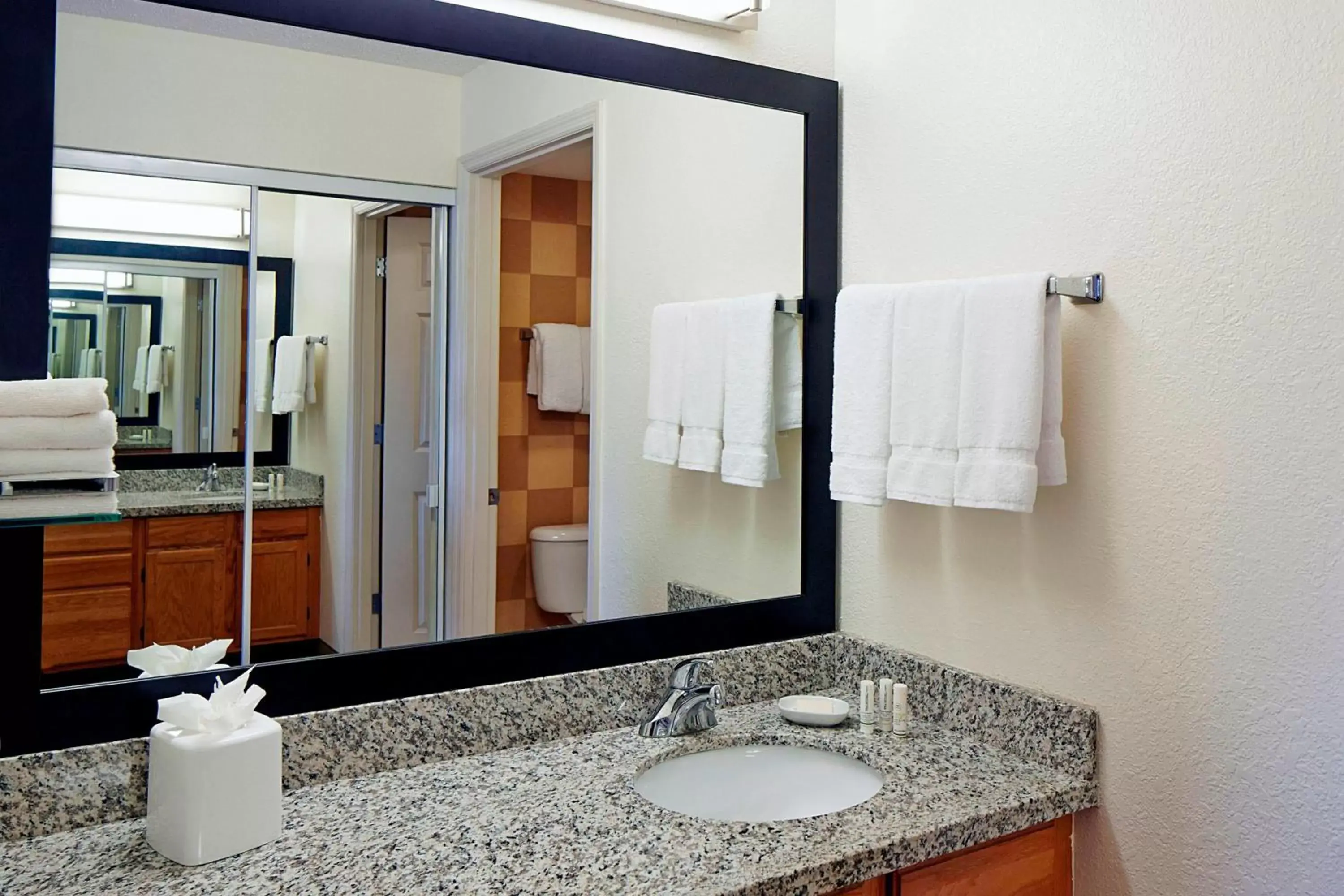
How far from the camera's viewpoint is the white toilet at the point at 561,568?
1575 mm

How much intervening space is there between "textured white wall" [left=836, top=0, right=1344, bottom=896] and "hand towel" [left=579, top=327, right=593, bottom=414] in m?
0.55

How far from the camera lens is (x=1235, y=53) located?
1245mm

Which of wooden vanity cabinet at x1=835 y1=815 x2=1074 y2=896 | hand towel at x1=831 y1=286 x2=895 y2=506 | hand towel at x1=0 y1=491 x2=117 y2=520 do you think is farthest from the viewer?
hand towel at x1=831 y1=286 x2=895 y2=506

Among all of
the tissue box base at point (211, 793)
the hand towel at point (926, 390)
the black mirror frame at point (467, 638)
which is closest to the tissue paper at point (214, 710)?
the tissue box base at point (211, 793)

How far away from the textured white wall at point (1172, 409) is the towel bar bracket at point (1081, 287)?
0.02 m

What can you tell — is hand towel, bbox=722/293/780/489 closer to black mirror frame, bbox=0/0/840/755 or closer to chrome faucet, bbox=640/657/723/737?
black mirror frame, bbox=0/0/840/755

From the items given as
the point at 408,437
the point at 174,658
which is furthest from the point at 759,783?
the point at 174,658

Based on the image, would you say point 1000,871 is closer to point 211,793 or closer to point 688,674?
point 688,674

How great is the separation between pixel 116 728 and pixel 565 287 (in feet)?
2.83

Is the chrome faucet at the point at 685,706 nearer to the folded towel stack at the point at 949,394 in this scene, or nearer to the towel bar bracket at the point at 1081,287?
the folded towel stack at the point at 949,394

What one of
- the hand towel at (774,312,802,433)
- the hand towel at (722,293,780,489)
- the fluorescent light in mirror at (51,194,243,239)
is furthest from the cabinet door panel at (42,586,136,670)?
the hand towel at (774,312,802,433)

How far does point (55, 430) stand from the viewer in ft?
3.54

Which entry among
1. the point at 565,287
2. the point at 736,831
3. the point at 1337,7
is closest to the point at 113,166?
the point at 565,287

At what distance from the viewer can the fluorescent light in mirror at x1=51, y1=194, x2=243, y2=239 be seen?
121 centimetres
